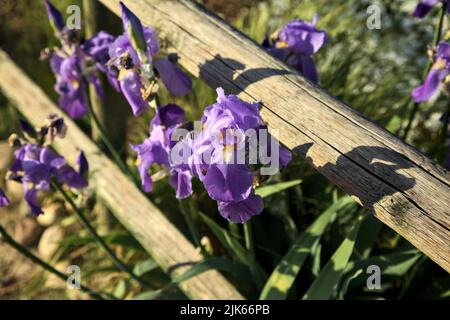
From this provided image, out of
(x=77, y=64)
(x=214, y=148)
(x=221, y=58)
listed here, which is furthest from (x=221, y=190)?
(x=77, y=64)

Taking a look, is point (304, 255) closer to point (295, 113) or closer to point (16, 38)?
point (295, 113)

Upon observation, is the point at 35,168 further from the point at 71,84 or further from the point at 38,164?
the point at 71,84

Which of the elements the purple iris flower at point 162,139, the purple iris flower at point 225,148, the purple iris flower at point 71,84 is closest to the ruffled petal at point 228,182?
the purple iris flower at point 225,148

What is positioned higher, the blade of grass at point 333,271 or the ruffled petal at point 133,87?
the ruffled petal at point 133,87

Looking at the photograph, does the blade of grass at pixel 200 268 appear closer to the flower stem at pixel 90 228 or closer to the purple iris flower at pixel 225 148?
the flower stem at pixel 90 228

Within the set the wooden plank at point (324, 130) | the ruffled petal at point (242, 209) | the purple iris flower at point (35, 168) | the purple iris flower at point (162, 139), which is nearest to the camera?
the wooden plank at point (324, 130)

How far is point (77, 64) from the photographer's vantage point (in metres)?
1.98

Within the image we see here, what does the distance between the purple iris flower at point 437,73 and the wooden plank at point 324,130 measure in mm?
578

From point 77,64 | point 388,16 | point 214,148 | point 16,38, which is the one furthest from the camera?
point 16,38

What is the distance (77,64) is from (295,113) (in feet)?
3.35

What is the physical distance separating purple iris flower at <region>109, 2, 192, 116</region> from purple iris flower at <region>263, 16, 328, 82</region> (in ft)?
1.31

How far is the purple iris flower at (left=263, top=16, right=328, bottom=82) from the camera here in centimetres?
180

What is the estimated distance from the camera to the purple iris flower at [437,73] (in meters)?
1.71

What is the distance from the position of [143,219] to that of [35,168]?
1.82 ft
